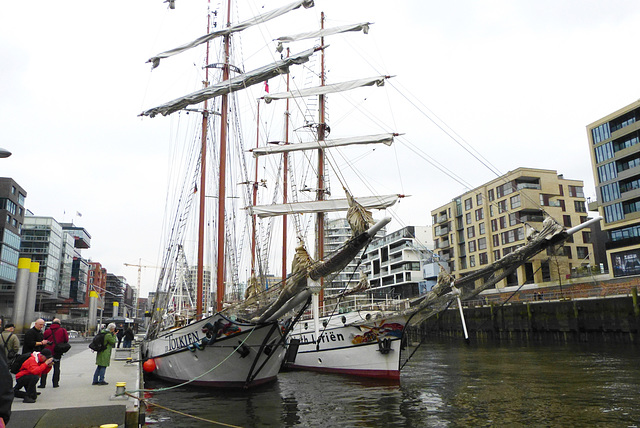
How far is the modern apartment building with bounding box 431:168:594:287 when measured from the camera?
5997 centimetres

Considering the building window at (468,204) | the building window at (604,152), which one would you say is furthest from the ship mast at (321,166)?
the building window at (468,204)

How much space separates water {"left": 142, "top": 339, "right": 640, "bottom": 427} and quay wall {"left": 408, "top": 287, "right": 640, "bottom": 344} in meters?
10.1

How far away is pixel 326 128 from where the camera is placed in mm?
31391

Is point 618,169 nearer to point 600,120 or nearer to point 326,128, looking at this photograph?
point 600,120

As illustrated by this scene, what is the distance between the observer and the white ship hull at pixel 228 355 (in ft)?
50.9

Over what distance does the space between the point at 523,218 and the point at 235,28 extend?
5236 cm

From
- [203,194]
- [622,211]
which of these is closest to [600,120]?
[622,211]

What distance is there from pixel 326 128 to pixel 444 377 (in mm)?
17982

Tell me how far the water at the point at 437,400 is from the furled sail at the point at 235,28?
1496cm

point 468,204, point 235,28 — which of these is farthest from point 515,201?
point 235,28

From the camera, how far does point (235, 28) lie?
21.3m

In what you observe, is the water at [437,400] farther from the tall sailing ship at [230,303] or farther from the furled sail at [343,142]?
the furled sail at [343,142]

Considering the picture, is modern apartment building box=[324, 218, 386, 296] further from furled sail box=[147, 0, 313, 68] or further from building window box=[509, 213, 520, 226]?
building window box=[509, 213, 520, 226]

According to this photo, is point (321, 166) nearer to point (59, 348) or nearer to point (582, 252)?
point (59, 348)
